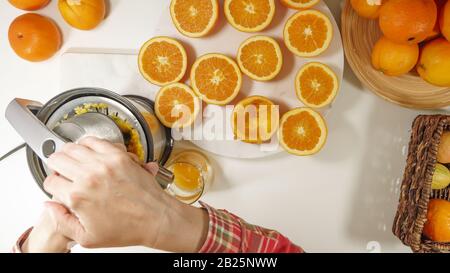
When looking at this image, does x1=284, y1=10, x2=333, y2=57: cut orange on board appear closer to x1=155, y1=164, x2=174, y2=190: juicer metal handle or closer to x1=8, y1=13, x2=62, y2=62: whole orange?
x1=155, y1=164, x2=174, y2=190: juicer metal handle

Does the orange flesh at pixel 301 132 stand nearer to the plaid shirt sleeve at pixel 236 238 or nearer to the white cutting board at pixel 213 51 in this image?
the white cutting board at pixel 213 51

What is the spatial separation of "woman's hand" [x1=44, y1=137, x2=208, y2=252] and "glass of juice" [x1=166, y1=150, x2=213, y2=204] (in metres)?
0.44

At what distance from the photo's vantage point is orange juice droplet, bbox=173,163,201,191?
3.28ft

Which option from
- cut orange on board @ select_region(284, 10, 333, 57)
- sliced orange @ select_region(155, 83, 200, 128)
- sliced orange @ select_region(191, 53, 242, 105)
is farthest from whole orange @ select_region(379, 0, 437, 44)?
sliced orange @ select_region(155, 83, 200, 128)

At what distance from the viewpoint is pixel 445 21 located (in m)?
0.83

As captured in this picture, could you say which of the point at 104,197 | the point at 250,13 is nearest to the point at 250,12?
the point at 250,13

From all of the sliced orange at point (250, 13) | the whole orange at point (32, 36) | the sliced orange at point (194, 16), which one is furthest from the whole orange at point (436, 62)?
the whole orange at point (32, 36)

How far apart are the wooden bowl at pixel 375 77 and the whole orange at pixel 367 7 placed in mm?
47

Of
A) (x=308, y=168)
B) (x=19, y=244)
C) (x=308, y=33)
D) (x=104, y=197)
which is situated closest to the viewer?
(x=104, y=197)

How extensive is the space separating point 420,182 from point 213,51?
1.85ft

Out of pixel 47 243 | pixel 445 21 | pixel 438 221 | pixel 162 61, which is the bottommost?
pixel 438 221

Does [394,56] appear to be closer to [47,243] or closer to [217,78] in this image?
[217,78]

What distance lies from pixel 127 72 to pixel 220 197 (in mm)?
401

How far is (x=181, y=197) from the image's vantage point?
101cm
